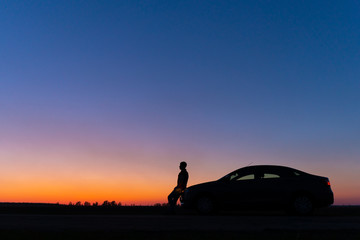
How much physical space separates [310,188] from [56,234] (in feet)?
29.1

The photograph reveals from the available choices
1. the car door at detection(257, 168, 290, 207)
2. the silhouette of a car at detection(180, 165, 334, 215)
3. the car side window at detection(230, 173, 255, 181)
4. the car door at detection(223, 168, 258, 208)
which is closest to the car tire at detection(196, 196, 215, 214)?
the silhouette of a car at detection(180, 165, 334, 215)

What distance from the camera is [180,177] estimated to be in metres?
15.4

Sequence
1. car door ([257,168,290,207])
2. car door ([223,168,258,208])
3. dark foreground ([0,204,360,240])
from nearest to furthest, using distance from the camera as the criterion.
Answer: dark foreground ([0,204,360,240])
car door ([257,168,290,207])
car door ([223,168,258,208])

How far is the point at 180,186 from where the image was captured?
15.4 meters

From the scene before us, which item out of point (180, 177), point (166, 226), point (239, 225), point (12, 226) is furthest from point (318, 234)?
point (180, 177)

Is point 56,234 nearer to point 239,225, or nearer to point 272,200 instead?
point 239,225

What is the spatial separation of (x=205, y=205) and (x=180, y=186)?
170 centimetres

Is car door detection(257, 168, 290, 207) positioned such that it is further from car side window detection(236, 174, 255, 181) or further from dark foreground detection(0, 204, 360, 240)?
dark foreground detection(0, 204, 360, 240)

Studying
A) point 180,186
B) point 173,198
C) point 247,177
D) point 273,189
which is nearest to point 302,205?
point 273,189

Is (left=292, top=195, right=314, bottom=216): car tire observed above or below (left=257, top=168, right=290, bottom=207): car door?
below

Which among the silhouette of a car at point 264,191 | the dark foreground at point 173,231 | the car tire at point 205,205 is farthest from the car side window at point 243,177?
the dark foreground at point 173,231

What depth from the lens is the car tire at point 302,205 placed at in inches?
528

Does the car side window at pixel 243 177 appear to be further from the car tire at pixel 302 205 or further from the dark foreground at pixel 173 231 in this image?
the dark foreground at pixel 173 231

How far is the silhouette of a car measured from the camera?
44.0 feet
